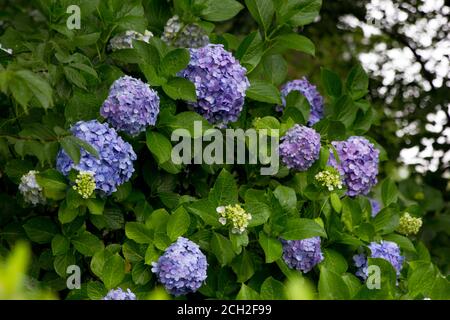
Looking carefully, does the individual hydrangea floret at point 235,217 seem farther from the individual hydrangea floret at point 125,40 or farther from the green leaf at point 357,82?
the green leaf at point 357,82

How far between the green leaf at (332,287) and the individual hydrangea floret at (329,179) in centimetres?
58

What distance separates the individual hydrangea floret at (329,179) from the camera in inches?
85.3

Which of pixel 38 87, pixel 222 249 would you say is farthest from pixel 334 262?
pixel 38 87

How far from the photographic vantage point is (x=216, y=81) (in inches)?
82.7

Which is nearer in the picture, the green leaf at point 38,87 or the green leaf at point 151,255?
the green leaf at point 38,87

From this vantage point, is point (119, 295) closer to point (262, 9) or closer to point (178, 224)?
point (178, 224)

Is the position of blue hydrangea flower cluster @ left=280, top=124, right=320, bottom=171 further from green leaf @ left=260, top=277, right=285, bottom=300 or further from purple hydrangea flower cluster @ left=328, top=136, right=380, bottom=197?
green leaf @ left=260, top=277, right=285, bottom=300

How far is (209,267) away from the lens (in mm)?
2045

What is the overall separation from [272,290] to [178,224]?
35 cm

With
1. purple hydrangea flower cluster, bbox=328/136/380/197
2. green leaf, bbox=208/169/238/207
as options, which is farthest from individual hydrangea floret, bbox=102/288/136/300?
purple hydrangea flower cluster, bbox=328/136/380/197

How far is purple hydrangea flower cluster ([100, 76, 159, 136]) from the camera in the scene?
1985 mm

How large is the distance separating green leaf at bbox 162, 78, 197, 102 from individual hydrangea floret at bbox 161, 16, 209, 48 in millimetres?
262

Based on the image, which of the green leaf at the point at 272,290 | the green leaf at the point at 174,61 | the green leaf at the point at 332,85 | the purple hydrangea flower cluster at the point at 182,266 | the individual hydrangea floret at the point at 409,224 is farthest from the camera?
the green leaf at the point at 332,85

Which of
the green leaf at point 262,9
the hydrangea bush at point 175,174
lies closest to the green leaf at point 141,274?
the hydrangea bush at point 175,174
